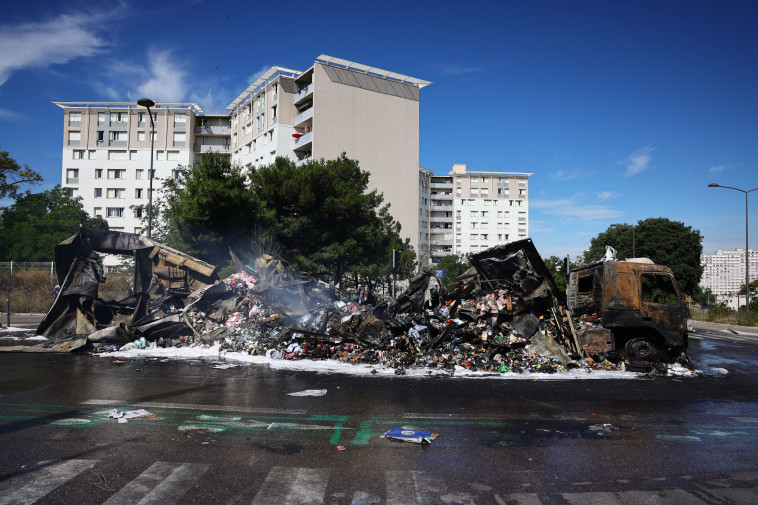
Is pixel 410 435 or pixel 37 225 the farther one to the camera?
pixel 37 225

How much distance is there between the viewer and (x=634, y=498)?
3.68 meters

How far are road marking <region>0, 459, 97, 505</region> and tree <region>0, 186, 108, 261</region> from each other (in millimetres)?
48242

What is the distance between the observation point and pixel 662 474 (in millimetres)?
4184

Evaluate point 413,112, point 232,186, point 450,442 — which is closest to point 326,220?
point 232,186

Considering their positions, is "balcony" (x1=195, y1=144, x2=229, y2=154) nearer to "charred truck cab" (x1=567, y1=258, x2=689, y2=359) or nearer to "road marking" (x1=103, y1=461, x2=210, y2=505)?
"charred truck cab" (x1=567, y1=258, x2=689, y2=359)

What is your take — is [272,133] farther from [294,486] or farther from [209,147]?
[294,486]

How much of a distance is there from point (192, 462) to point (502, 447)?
3021mm

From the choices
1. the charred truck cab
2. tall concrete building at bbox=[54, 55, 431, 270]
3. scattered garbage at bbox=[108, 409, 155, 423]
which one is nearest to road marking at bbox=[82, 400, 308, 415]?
scattered garbage at bbox=[108, 409, 155, 423]

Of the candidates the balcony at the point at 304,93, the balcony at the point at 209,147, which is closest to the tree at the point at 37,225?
the balcony at the point at 209,147

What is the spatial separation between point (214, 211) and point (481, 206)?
7668cm

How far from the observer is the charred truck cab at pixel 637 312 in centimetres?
981

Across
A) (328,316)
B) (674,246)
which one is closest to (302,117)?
(328,316)

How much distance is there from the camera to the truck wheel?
1000cm

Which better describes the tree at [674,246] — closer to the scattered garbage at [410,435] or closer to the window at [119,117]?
the scattered garbage at [410,435]
